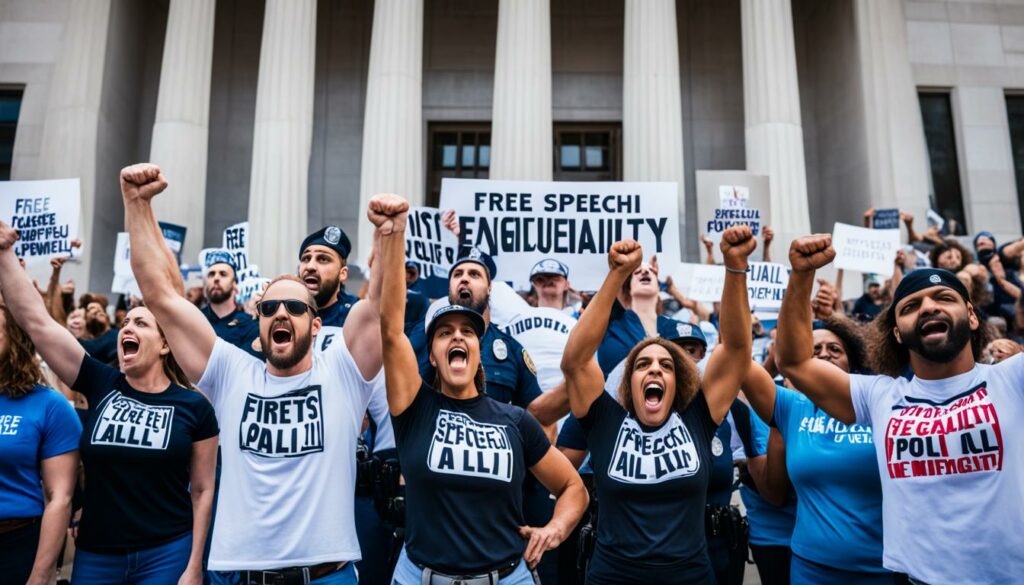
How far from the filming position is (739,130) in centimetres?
2267

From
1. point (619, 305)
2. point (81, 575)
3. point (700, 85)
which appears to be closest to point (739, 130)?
point (700, 85)

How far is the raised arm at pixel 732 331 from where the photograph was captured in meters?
3.97

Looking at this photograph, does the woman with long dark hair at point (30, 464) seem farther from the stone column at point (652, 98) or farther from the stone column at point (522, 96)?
the stone column at point (652, 98)

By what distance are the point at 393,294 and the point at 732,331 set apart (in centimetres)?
179

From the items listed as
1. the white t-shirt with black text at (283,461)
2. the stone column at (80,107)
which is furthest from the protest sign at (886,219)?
the stone column at (80,107)

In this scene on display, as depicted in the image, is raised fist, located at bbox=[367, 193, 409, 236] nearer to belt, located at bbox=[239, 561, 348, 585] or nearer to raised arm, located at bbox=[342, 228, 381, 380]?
raised arm, located at bbox=[342, 228, 381, 380]

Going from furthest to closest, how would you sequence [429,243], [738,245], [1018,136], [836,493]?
[1018,136] → [429,243] → [836,493] → [738,245]

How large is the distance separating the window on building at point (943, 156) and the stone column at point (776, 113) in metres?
4.90

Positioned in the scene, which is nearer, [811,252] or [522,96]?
[811,252]

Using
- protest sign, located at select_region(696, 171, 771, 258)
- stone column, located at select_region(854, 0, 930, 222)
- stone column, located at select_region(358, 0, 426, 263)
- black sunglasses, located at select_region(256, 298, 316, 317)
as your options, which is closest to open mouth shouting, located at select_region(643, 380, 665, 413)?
black sunglasses, located at select_region(256, 298, 316, 317)

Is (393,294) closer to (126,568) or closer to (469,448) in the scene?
(469,448)

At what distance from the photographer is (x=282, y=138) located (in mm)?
18094

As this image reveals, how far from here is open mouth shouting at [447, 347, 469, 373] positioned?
13.0 ft

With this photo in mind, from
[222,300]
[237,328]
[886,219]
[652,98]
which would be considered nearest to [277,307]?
[237,328]
